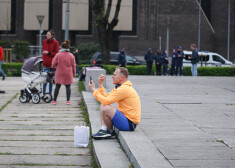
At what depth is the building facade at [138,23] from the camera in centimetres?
4625

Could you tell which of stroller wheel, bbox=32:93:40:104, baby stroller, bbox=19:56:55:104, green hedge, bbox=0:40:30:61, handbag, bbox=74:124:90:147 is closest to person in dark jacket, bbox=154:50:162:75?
baby stroller, bbox=19:56:55:104

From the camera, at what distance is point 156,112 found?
9453 millimetres

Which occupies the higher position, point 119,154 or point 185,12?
point 185,12

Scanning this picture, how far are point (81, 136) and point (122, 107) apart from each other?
2.59ft

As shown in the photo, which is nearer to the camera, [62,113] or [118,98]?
[118,98]

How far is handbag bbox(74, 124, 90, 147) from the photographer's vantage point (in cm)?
680

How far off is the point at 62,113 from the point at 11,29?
134ft

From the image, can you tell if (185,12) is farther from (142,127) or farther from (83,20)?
(142,127)

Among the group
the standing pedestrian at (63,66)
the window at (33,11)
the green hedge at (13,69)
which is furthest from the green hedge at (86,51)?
the standing pedestrian at (63,66)

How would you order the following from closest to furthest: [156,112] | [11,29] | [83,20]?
1. [156,112]
2. [83,20]
3. [11,29]

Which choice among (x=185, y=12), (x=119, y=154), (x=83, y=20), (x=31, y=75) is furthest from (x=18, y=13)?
(x=119, y=154)

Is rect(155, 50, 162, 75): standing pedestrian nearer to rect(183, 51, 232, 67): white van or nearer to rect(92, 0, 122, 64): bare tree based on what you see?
rect(92, 0, 122, 64): bare tree

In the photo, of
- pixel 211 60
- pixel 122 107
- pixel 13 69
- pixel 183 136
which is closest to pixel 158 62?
pixel 13 69

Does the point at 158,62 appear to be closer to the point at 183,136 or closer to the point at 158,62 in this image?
the point at 158,62
